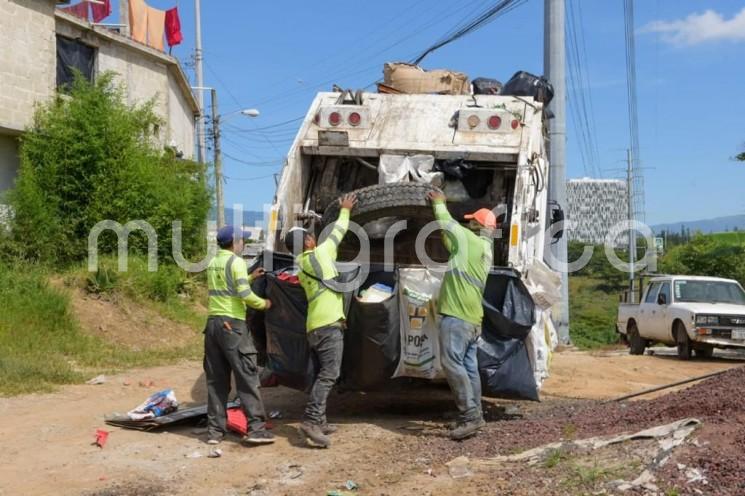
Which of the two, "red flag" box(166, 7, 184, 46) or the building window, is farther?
"red flag" box(166, 7, 184, 46)

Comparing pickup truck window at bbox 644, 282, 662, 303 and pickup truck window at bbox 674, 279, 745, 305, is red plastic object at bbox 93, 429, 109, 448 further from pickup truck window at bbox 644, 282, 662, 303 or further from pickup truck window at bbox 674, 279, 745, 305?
pickup truck window at bbox 644, 282, 662, 303

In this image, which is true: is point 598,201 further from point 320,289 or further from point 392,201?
point 320,289

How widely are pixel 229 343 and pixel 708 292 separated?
11466 mm

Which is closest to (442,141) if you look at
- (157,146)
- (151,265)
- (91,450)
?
(91,450)

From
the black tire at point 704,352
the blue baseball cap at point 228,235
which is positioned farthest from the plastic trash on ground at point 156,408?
the black tire at point 704,352

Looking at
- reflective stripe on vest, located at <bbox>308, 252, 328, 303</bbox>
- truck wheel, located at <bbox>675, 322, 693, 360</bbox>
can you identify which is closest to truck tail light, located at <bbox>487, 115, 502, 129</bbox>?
reflective stripe on vest, located at <bbox>308, 252, 328, 303</bbox>

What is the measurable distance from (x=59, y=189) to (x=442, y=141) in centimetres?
875

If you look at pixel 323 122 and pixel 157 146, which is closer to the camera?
pixel 323 122

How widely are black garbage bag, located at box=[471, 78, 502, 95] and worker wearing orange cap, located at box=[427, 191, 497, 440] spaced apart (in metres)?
3.60

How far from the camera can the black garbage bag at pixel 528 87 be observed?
996 cm

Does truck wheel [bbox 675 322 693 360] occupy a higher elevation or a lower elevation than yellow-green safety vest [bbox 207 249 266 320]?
lower

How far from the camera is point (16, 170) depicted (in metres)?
15.6

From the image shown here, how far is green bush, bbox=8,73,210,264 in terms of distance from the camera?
14.2 m

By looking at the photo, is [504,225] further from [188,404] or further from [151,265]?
[151,265]
